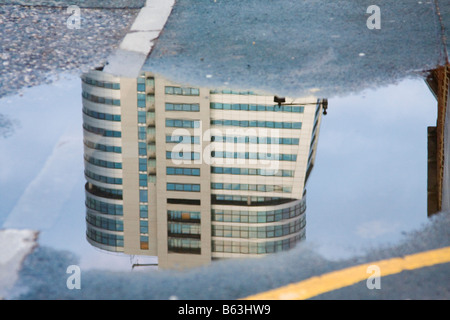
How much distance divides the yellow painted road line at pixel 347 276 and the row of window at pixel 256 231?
28.1 inches

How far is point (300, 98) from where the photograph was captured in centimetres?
762

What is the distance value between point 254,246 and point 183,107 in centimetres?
232

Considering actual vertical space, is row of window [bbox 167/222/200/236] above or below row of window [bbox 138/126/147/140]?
below

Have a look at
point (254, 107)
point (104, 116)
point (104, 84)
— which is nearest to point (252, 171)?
point (254, 107)

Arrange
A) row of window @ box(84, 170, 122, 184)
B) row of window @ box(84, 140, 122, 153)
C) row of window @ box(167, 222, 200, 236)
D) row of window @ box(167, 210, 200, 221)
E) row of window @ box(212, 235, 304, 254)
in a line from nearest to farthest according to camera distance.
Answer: row of window @ box(212, 235, 304, 254) → row of window @ box(167, 222, 200, 236) → row of window @ box(167, 210, 200, 221) → row of window @ box(84, 170, 122, 184) → row of window @ box(84, 140, 122, 153)

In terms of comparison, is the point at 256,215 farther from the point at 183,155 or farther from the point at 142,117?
the point at 142,117

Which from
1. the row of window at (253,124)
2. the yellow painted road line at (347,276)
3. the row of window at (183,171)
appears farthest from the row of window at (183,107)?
the yellow painted road line at (347,276)

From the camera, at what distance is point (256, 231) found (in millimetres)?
5797

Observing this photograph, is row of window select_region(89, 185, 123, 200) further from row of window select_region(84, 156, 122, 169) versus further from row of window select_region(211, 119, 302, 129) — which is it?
row of window select_region(211, 119, 302, 129)

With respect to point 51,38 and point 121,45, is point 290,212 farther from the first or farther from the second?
point 51,38

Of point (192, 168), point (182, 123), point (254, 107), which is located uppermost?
point (254, 107)

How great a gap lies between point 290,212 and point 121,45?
369 centimetres

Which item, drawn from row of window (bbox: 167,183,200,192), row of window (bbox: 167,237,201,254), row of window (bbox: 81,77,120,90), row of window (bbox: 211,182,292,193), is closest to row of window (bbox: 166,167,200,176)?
row of window (bbox: 167,183,200,192)

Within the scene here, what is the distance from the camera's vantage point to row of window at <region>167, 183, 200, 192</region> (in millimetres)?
6320
